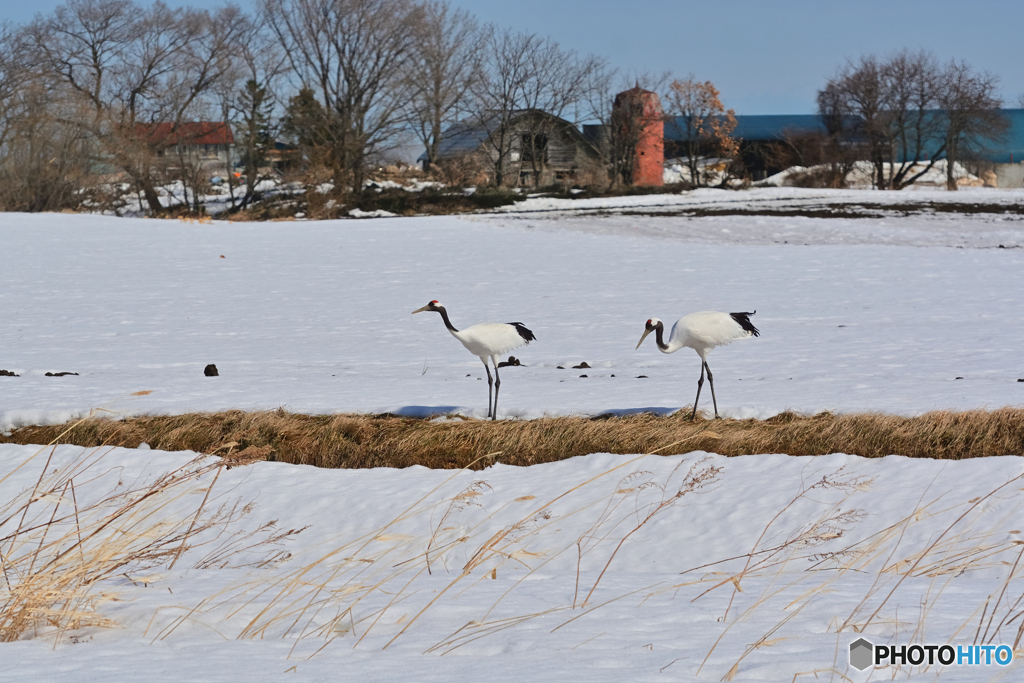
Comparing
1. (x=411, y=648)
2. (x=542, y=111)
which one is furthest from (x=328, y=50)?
(x=411, y=648)

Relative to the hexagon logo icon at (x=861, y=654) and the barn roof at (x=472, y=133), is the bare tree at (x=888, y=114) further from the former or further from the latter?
the hexagon logo icon at (x=861, y=654)

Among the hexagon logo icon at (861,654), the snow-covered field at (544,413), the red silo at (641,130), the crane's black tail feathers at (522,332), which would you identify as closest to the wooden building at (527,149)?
the red silo at (641,130)

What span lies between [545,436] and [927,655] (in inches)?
204

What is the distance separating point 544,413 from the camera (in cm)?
938

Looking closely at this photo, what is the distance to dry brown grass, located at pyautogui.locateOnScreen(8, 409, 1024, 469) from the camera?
802 cm

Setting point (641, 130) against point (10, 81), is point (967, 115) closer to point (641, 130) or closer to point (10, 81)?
point (641, 130)

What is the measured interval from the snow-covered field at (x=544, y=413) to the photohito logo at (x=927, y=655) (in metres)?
0.09

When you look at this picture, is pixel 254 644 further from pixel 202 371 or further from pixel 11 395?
pixel 202 371

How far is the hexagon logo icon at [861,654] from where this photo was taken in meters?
3.24

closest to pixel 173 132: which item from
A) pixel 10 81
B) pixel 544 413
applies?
pixel 10 81

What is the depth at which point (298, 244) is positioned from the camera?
82.5 feet

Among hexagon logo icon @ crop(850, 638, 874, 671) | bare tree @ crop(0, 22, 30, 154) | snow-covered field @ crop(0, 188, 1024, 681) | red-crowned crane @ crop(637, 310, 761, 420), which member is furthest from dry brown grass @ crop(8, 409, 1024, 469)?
bare tree @ crop(0, 22, 30, 154)

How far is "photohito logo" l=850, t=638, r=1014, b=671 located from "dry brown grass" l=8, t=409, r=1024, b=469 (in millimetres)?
4242

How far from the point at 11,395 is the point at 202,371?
2356mm
